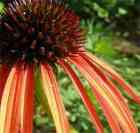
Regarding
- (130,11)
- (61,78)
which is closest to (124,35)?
(130,11)

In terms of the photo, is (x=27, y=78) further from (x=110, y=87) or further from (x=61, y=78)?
(x=61, y=78)

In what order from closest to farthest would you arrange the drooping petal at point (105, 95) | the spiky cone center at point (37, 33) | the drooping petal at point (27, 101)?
the drooping petal at point (27, 101) < the drooping petal at point (105, 95) < the spiky cone center at point (37, 33)

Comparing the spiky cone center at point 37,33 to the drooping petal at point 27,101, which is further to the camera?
the spiky cone center at point 37,33

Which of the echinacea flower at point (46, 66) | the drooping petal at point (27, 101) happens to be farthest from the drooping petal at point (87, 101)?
the drooping petal at point (27, 101)

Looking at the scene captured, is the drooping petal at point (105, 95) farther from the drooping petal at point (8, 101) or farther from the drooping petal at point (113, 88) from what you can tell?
the drooping petal at point (8, 101)

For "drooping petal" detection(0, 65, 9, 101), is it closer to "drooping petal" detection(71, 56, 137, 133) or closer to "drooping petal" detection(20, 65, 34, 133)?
"drooping petal" detection(20, 65, 34, 133)

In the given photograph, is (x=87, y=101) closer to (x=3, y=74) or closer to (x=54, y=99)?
(x=54, y=99)
